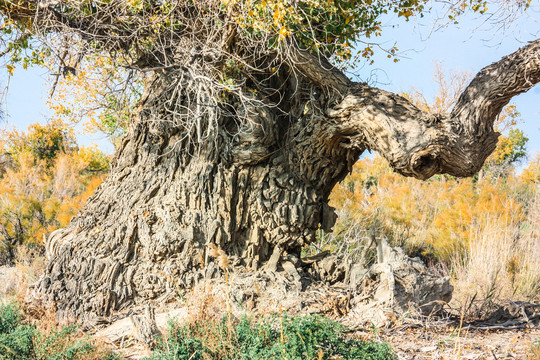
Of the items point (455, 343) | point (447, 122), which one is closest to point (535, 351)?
point (455, 343)

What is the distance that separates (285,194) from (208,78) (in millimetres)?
1817

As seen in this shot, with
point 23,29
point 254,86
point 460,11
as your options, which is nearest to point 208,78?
point 254,86

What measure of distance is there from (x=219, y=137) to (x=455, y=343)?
Answer: 3.65 metres

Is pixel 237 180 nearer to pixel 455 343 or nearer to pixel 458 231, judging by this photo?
pixel 455 343

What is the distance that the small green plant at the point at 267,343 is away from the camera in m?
3.30

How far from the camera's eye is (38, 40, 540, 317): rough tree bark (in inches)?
203

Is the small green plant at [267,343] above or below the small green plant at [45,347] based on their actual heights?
above

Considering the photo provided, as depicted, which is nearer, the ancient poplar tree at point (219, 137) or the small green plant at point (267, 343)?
the small green plant at point (267, 343)

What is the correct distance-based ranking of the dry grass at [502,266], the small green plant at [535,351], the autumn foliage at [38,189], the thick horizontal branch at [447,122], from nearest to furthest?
the small green plant at [535,351]
the thick horizontal branch at [447,122]
the dry grass at [502,266]
the autumn foliage at [38,189]

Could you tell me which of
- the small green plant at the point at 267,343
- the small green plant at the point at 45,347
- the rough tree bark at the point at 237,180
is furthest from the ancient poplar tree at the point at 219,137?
the small green plant at the point at 267,343

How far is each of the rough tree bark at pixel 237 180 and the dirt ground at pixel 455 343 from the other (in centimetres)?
173

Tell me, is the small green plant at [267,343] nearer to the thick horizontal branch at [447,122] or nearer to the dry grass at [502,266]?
the thick horizontal branch at [447,122]

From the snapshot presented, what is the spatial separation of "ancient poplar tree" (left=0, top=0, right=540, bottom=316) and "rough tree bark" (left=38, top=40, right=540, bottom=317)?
0.02m

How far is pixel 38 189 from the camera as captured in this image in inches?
491
